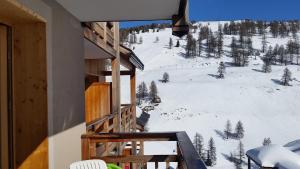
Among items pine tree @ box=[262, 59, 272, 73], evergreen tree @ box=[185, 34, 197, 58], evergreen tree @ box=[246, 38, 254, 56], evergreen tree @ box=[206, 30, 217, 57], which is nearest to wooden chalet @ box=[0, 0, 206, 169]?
pine tree @ box=[262, 59, 272, 73]

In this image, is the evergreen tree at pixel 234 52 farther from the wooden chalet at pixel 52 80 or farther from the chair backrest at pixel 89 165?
the chair backrest at pixel 89 165

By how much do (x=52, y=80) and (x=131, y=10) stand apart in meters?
1.03

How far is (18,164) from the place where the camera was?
111 inches

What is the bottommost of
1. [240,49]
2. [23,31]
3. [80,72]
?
[80,72]

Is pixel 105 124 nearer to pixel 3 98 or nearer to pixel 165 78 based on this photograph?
pixel 3 98

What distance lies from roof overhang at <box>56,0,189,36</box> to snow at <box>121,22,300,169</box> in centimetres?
2576

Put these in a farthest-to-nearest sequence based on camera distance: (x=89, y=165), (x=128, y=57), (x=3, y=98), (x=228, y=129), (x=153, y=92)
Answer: (x=153, y=92)
(x=228, y=129)
(x=128, y=57)
(x=89, y=165)
(x=3, y=98)

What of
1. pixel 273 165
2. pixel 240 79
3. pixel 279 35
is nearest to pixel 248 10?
pixel 279 35

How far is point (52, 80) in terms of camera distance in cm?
299

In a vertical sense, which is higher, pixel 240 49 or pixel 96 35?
pixel 240 49

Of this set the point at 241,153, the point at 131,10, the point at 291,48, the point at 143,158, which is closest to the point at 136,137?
the point at 143,158

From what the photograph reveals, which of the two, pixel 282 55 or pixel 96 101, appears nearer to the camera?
pixel 96 101

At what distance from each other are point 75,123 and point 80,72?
0.59 m

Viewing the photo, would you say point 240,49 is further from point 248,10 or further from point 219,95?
point 219,95
